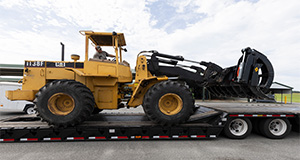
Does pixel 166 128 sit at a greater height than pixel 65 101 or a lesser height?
lesser

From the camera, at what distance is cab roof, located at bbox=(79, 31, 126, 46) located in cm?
432

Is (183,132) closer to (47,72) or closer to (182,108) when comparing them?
(182,108)

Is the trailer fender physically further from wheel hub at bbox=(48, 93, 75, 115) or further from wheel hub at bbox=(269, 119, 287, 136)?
wheel hub at bbox=(269, 119, 287, 136)

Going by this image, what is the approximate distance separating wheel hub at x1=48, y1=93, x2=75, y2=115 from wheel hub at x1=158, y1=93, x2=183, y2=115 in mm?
2441

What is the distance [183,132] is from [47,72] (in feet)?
14.2

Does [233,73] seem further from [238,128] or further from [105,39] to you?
[105,39]

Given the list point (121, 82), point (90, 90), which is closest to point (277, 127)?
point (121, 82)

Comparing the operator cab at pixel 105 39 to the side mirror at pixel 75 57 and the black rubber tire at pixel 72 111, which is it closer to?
the side mirror at pixel 75 57

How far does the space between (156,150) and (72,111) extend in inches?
94.2

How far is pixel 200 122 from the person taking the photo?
4.62 meters

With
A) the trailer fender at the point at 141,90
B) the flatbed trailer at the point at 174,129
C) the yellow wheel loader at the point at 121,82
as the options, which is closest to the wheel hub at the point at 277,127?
the flatbed trailer at the point at 174,129

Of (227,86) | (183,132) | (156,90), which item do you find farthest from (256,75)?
(156,90)

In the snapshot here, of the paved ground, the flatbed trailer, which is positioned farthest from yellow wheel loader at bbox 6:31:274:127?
the paved ground

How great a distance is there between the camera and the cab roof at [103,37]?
4317 mm
